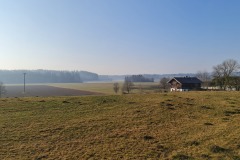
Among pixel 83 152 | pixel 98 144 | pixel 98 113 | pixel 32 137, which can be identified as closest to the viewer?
pixel 83 152

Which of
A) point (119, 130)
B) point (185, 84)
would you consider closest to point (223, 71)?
point (185, 84)

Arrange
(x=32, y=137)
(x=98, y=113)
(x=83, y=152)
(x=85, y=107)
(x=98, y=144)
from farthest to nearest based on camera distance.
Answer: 1. (x=85, y=107)
2. (x=98, y=113)
3. (x=32, y=137)
4. (x=98, y=144)
5. (x=83, y=152)

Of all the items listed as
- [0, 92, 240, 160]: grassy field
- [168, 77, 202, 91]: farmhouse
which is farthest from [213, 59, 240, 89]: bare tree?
[0, 92, 240, 160]: grassy field

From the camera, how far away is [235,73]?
89750 mm

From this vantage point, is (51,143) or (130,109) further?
(130,109)

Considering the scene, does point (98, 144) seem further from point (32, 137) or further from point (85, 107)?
point (85, 107)

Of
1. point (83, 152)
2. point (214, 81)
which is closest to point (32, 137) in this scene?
point (83, 152)

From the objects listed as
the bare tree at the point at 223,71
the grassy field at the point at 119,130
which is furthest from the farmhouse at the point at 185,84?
the grassy field at the point at 119,130

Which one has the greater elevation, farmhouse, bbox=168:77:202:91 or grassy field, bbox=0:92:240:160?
farmhouse, bbox=168:77:202:91

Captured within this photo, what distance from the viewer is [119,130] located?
2114 cm

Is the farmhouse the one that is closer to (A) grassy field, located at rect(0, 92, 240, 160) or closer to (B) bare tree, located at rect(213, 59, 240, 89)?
(B) bare tree, located at rect(213, 59, 240, 89)

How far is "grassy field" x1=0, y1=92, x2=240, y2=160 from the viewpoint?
53.1 feet

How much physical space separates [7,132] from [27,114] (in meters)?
6.01

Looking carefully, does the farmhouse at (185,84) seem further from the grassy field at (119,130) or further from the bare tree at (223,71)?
the grassy field at (119,130)
